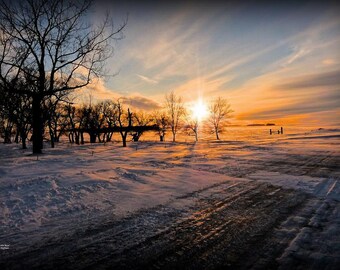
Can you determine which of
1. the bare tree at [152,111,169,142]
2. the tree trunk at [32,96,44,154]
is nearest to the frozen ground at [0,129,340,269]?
the tree trunk at [32,96,44,154]

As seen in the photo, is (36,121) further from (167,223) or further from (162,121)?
(162,121)

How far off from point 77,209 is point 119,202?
0.92 metres

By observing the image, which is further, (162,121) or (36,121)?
(162,121)

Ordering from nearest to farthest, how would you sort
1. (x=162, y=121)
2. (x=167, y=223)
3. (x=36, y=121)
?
(x=167, y=223), (x=36, y=121), (x=162, y=121)

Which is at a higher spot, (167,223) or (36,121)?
(36,121)

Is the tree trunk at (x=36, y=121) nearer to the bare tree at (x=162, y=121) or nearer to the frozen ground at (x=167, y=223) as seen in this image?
the frozen ground at (x=167, y=223)

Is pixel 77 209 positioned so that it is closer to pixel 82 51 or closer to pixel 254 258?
pixel 254 258

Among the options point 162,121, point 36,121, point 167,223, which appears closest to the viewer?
point 167,223

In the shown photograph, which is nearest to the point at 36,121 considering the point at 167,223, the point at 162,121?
the point at 167,223

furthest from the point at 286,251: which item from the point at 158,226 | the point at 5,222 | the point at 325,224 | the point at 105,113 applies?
the point at 105,113

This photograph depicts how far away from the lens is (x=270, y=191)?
6.23 meters

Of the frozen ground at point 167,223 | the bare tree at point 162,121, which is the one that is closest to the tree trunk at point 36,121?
the frozen ground at point 167,223

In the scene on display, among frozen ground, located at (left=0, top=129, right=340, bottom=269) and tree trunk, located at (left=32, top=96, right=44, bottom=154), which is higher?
tree trunk, located at (left=32, top=96, right=44, bottom=154)

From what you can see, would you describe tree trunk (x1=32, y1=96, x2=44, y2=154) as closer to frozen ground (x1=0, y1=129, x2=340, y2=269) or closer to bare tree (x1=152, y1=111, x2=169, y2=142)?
frozen ground (x1=0, y1=129, x2=340, y2=269)
